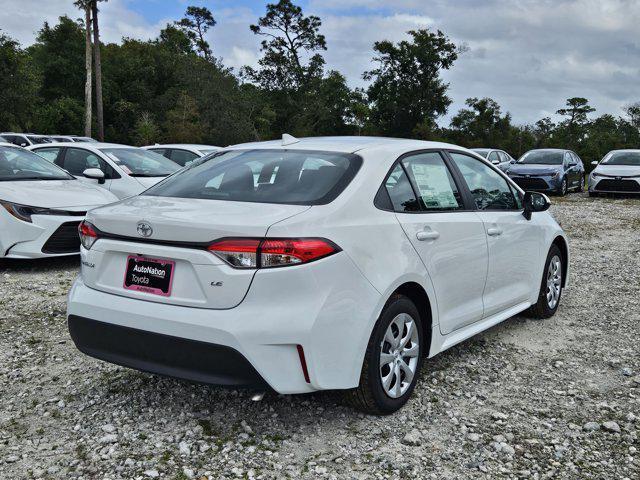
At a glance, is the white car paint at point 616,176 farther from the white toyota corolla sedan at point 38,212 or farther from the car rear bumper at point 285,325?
the car rear bumper at point 285,325

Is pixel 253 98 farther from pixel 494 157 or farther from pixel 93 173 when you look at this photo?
pixel 93 173

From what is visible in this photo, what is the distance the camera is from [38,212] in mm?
7168

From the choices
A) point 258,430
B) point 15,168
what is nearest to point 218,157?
point 258,430

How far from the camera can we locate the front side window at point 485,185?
464cm

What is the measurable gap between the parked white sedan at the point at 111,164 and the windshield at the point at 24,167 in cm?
76

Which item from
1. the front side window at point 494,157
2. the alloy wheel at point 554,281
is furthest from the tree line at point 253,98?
the alloy wheel at point 554,281

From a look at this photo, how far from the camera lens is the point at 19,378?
4.25 m

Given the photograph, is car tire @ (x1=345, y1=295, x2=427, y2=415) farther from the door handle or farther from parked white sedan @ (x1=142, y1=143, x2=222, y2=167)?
parked white sedan @ (x1=142, y1=143, x2=222, y2=167)

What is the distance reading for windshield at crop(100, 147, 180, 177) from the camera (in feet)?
32.1

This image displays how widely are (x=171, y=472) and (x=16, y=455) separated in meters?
0.82

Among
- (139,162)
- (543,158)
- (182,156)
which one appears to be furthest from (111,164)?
(543,158)

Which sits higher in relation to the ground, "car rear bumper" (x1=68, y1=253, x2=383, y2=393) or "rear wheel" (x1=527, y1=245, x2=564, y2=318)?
"car rear bumper" (x1=68, y1=253, x2=383, y2=393)

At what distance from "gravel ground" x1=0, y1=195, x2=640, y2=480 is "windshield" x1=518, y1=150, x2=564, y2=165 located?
1614 cm

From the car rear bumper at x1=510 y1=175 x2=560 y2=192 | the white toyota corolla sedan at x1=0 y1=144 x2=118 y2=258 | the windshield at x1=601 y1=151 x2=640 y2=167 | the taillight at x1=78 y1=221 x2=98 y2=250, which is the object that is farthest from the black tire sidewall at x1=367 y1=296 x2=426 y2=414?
the windshield at x1=601 y1=151 x2=640 y2=167
